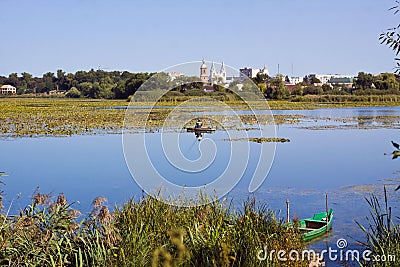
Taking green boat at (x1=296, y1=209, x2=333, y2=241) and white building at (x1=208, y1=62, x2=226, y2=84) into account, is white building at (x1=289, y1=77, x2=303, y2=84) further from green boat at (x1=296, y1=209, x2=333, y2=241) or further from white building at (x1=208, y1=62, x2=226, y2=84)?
green boat at (x1=296, y1=209, x2=333, y2=241)

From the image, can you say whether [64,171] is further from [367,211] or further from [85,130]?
[85,130]

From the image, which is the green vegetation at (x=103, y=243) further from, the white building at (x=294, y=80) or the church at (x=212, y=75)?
the white building at (x=294, y=80)

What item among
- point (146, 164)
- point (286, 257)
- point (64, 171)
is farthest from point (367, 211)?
point (64, 171)

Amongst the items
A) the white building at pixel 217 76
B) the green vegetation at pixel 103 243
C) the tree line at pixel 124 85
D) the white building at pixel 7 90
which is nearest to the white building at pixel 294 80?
the tree line at pixel 124 85

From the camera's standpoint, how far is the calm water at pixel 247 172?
33.2 feet

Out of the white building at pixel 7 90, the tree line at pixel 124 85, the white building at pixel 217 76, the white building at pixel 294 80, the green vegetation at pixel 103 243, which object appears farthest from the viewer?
the white building at pixel 294 80

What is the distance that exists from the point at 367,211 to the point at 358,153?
27.9 ft

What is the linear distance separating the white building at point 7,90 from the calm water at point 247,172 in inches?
2670

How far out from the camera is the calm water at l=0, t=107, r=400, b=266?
10.1 metres

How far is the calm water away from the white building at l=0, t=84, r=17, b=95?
67813 mm

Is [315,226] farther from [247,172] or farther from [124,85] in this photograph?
[124,85]

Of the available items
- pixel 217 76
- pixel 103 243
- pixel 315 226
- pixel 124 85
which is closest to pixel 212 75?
pixel 217 76

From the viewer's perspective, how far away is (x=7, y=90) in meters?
85.4

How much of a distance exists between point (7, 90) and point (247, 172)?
78918mm
